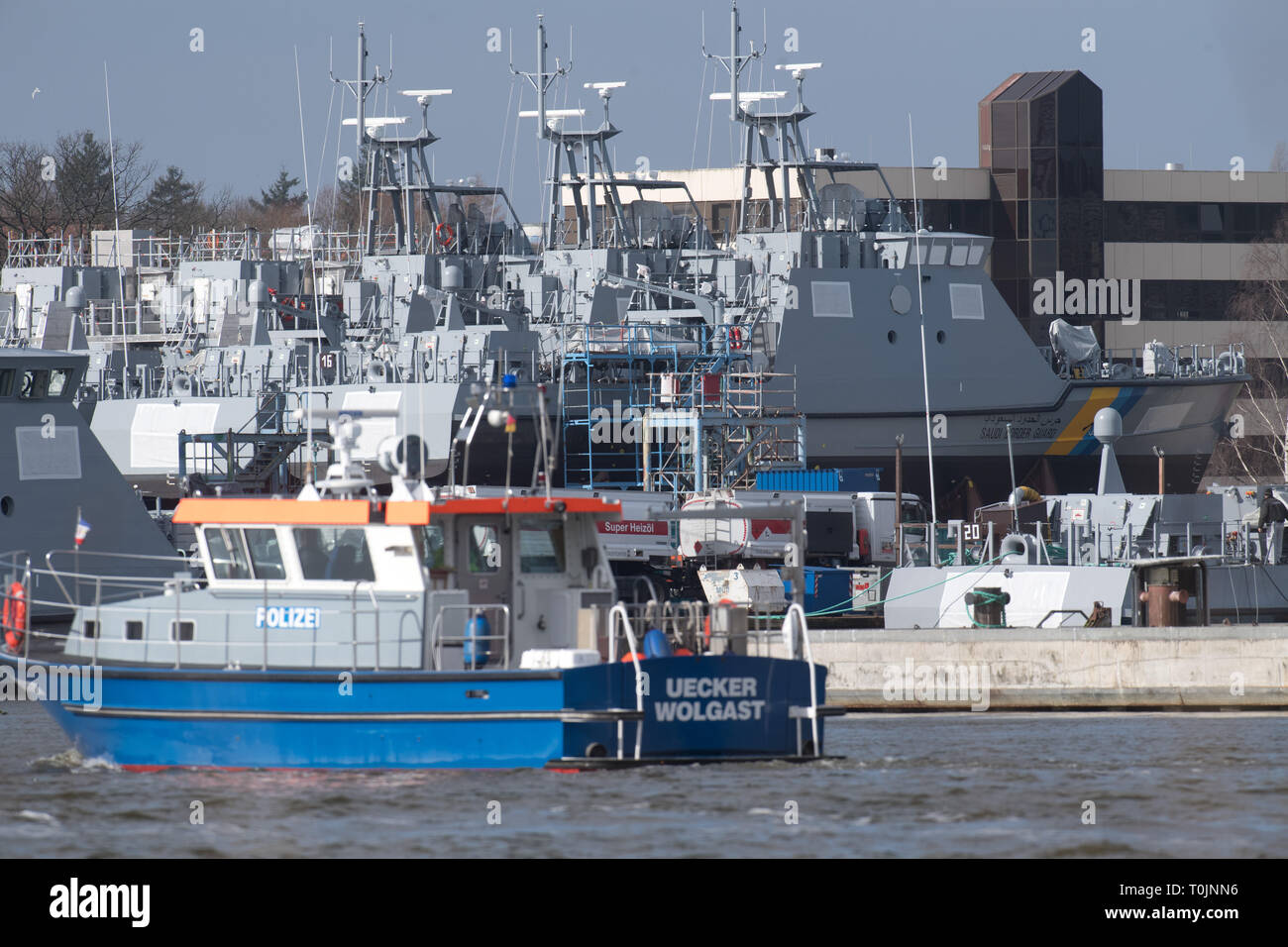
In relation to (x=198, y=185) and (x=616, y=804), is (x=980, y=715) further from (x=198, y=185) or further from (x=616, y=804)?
(x=198, y=185)

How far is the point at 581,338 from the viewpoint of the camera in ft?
155

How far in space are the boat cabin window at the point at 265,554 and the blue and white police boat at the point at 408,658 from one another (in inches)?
0.7

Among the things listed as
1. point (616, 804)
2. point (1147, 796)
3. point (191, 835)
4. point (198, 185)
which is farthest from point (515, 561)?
point (198, 185)

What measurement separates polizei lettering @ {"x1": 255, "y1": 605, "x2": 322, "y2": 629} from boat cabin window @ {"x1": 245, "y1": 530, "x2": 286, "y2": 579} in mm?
385

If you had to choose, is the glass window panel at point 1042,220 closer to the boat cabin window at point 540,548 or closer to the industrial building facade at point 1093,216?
the industrial building facade at point 1093,216

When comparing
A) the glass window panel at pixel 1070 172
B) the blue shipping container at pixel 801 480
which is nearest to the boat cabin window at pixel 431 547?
the blue shipping container at pixel 801 480

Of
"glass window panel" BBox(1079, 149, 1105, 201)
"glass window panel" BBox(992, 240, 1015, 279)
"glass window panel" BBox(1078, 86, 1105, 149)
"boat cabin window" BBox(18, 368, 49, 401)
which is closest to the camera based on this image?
"boat cabin window" BBox(18, 368, 49, 401)

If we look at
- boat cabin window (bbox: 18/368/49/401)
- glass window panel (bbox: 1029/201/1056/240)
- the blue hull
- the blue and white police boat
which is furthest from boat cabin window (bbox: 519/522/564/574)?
glass window panel (bbox: 1029/201/1056/240)

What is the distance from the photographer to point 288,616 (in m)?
17.8

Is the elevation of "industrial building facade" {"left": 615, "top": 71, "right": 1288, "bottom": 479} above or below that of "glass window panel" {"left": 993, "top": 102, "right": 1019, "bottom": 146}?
below

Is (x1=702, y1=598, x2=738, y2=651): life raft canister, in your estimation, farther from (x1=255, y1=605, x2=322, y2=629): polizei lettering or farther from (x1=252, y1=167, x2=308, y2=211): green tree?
(x1=252, y1=167, x2=308, y2=211): green tree

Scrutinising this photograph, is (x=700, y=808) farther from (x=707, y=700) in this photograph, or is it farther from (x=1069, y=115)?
(x=1069, y=115)

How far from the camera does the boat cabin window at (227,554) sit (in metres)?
18.4

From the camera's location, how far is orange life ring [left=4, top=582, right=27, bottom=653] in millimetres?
19312
